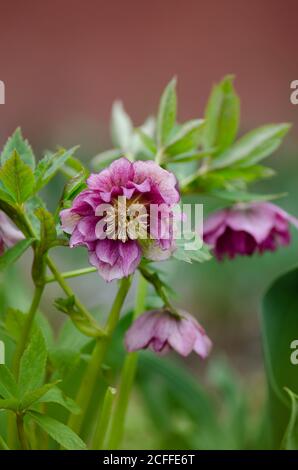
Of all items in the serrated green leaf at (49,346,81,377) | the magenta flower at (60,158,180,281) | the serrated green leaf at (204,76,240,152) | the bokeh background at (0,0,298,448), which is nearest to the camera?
the magenta flower at (60,158,180,281)

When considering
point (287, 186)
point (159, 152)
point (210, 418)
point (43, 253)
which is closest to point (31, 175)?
point (43, 253)

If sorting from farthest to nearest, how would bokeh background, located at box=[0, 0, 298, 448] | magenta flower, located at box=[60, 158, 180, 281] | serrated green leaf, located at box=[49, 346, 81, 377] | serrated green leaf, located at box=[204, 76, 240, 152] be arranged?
bokeh background, located at box=[0, 0, 298, 448], serrated green leaf, located at box=[204, 76, 240, 152], serrated green leaf, located at box=[49, 346, 81, 377], magenta flower, located at box=[60, 158, 180, 281]

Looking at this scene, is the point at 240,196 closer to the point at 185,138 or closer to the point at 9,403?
the point at 185,138

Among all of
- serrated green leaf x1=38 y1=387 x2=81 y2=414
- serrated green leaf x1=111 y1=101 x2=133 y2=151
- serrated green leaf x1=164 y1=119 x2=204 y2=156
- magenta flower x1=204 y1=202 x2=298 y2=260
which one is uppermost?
serrated green leaf x1=164 y1=119 x2=204 y2=156

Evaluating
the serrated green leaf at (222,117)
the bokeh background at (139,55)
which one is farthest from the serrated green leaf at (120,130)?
the bokeh background at (139,55)

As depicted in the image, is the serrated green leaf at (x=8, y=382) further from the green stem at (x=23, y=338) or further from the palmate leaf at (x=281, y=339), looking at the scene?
the palmate leaf at (x=281, y=339)

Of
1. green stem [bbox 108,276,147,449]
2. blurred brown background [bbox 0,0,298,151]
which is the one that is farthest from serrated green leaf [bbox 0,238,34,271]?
blurred brown background [bbox 0,0,298,151]

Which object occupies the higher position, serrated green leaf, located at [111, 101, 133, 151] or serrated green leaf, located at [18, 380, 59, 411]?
serrated green leaf, located at [111, 101, 133, 151]

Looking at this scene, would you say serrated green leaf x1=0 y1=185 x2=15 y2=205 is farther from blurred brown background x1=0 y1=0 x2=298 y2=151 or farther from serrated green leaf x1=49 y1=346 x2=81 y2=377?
blurred brown background x1=0 y1=0 x2=298 y2=151
